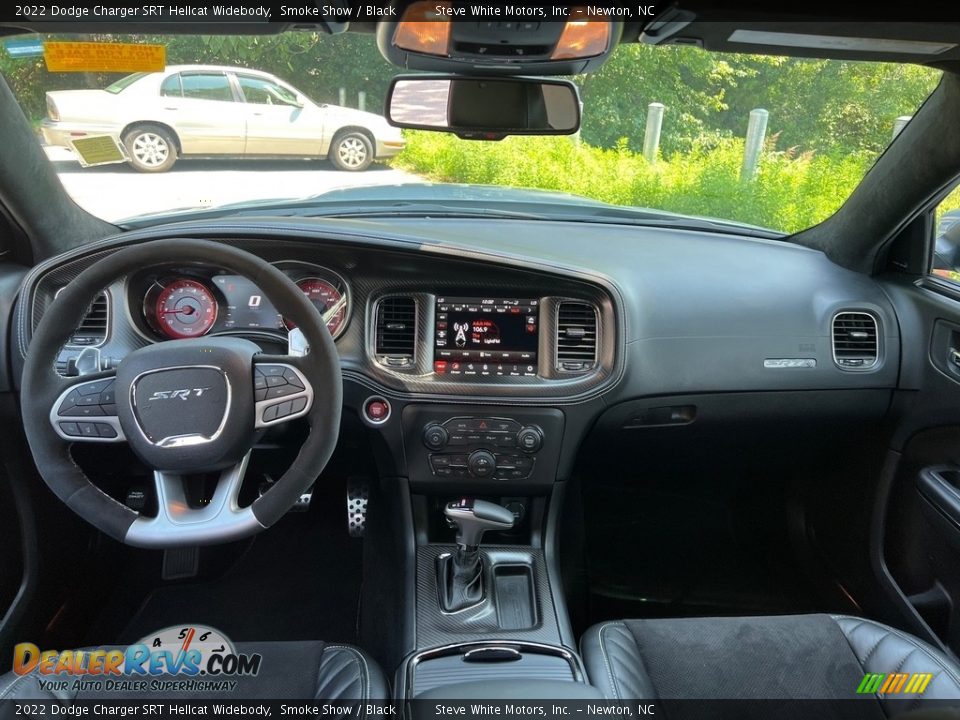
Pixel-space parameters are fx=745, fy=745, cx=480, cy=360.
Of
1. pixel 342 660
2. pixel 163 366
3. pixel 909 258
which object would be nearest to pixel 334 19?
pixel 163 366

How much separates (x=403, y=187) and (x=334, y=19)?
1.00 meters

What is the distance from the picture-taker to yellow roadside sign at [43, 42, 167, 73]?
6.90 feet

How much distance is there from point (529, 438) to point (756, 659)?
956 mm

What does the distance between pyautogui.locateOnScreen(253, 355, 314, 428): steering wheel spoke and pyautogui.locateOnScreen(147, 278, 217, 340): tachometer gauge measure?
712 millimetres

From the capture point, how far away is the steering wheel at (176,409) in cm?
Result: 170

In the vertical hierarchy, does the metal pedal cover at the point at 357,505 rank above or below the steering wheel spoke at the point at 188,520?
below

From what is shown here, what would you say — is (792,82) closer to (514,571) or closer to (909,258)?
(909,258)

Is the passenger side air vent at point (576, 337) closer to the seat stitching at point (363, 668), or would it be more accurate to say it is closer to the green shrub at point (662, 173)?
the green shrub at point (662, 173)

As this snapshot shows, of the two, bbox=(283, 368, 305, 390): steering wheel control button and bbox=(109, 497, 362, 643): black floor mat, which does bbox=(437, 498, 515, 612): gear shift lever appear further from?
bbox=(283, 368, 305, 390): steering wheel control button

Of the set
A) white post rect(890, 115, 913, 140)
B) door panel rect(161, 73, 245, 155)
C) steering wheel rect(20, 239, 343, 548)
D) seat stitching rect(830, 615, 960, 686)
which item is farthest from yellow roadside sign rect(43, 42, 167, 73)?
seat stitching rect(830, 615, 960, 686)

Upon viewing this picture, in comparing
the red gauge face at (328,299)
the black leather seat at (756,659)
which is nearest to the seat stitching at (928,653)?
the black leather seat at (756,659)


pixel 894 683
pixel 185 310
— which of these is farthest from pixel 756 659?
pixel 185 310

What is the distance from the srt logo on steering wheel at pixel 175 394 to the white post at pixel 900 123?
2367 mm

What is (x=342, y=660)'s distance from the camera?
201cm
